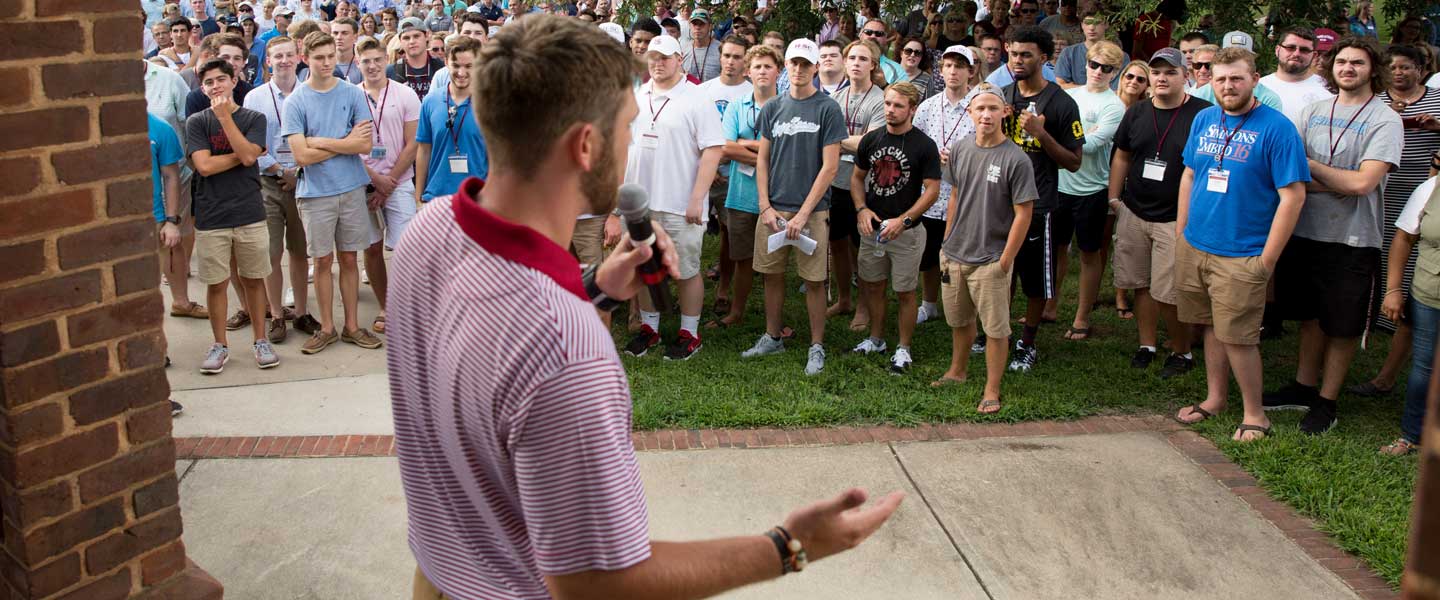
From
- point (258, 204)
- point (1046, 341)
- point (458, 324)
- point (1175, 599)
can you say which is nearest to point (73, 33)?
point (458, 324)

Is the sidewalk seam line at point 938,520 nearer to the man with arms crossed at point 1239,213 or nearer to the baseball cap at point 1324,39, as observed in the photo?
the man with arms crossed at point 1239,213

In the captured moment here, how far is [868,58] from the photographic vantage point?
311 inches

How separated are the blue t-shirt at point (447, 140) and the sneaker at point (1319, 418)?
4.98m

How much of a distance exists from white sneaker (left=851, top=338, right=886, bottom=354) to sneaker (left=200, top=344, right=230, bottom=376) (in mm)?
3888

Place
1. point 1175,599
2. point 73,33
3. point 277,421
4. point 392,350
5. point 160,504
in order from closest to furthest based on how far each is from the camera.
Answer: point 392,350, point 73,33, point 160,504, point 1175,599, point 277,421

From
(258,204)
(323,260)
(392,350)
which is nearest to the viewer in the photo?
(392,350)

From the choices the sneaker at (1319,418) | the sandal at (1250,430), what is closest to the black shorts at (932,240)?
the sandal at (1250,430)

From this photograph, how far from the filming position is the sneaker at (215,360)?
701cm

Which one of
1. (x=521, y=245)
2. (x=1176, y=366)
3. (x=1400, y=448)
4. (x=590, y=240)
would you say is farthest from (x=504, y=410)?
(x=1176, y=366)

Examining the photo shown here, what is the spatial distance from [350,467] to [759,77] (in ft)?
12.4

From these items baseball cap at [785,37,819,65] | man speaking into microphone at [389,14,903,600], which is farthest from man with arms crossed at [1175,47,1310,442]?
man speaking into microphone at [389,14,903,600]

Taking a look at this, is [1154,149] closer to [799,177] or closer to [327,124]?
[799,177]

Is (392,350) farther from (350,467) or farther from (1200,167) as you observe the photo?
(1200,167)

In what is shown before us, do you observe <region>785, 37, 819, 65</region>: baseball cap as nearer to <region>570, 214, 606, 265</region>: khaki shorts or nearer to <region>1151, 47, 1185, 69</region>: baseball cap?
<region>570, 214, 606, 265</region>: khaki shorts
